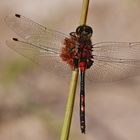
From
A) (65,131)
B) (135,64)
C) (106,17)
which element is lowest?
(65,131)

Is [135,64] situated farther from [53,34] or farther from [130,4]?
[130,4]

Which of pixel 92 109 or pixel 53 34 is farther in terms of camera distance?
pixel 92 109

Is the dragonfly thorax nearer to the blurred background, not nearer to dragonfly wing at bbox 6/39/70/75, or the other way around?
dragonfly wing at bbox 6/39/70/75

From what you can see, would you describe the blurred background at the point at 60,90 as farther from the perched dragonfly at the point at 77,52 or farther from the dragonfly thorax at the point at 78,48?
the dragonfly thorax at the point at 78,48

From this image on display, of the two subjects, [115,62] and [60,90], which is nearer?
[115,62]

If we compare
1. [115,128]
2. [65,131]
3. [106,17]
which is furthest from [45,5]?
[65,131]

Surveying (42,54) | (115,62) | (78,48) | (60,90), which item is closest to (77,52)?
(78,48)

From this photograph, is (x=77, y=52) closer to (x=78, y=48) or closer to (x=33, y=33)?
(x=78, y=48)

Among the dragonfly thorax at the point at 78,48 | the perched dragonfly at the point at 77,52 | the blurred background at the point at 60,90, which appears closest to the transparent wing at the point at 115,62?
the perched dragonfly at the point at 77,52

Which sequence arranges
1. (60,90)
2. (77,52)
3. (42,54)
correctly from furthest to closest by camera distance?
(60,90), (42,54), (77,52)
